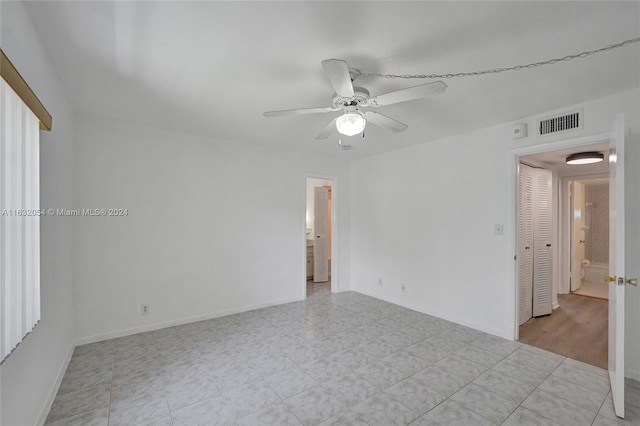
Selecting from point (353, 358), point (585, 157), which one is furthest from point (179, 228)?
point (585, 157)

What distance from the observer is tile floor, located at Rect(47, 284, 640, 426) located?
190 centimetres

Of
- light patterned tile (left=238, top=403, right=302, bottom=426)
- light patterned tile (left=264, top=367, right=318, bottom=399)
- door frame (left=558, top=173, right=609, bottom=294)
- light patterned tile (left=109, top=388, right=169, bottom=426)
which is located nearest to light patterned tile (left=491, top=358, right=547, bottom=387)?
light patterned tile (left=264, top=367, right=318, bottom=399)

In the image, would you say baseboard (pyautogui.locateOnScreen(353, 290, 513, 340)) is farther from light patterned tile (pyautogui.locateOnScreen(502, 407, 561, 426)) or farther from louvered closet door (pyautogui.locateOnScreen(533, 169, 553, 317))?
light patterned tile (pyautogui.locateOnScreen(502, 407, 561, 426))

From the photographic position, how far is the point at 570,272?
5.13m

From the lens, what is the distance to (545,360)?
265cm

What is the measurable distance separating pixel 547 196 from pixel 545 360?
237 cm

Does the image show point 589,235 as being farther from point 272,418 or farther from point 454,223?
point 272,418

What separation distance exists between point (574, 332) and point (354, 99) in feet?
12.4

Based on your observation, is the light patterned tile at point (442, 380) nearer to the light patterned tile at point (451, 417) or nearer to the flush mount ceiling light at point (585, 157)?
the light patterned tile at point (451, 417)

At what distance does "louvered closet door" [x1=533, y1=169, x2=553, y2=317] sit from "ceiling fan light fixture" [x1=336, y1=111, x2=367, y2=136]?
125 inches

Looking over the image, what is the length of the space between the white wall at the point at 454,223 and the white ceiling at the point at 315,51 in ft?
1.89

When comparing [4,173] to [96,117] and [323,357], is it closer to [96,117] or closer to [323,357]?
[96,117]

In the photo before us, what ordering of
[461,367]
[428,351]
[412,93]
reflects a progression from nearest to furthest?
[412,93], [461,367], [428,351]

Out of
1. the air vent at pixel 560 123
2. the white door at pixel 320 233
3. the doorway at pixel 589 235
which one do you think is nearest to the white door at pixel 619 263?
the air vent at pixel 560 123
